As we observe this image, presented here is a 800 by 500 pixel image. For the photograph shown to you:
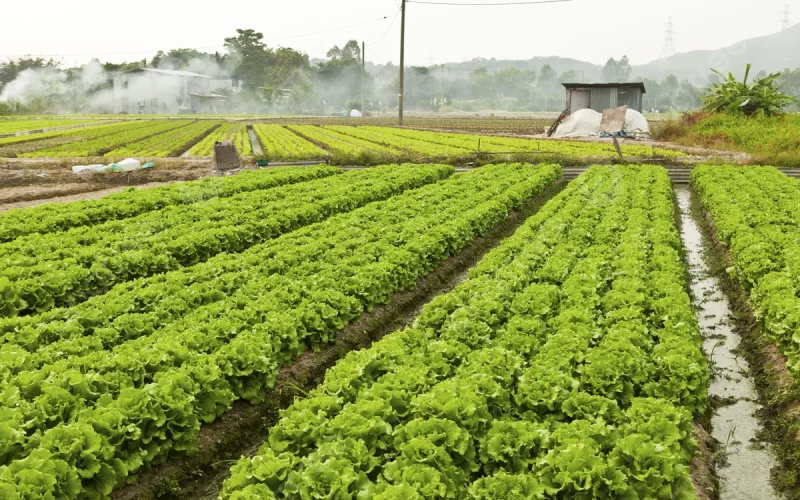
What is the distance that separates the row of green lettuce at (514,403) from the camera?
18.8 feet

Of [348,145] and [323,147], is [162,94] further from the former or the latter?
[348,145]

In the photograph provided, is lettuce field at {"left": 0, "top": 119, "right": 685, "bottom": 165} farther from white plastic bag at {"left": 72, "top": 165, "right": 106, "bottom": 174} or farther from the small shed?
the small shed

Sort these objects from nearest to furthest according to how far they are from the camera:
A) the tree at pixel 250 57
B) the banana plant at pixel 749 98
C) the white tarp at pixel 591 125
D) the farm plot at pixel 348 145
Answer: the farm plot at pixel 348 145
the banana plant at pixel 749 98
the white tarp at pixel 591 125
the tree at pixel 250 57

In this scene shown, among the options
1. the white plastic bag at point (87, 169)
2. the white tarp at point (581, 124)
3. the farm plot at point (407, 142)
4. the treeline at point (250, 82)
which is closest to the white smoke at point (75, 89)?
the treeline at point (250, 82)

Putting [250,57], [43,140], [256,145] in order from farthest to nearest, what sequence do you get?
[250,57], [43,140], [256,145]

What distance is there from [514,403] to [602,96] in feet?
183

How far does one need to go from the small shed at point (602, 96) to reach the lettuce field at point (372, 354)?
41.9 meters

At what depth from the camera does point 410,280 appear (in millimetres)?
13625

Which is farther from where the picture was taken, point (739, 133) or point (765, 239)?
point (739, 133)

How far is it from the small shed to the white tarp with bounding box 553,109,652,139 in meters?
2.40

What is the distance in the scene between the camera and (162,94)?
11319 centimetres

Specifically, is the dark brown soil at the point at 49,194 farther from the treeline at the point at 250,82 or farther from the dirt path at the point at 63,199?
the treeline at the point at 250,82

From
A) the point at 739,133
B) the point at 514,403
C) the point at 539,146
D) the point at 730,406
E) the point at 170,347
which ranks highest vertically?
the point at 739,133

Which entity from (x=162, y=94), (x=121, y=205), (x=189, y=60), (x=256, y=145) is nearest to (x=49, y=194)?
(x=121, y=205)
